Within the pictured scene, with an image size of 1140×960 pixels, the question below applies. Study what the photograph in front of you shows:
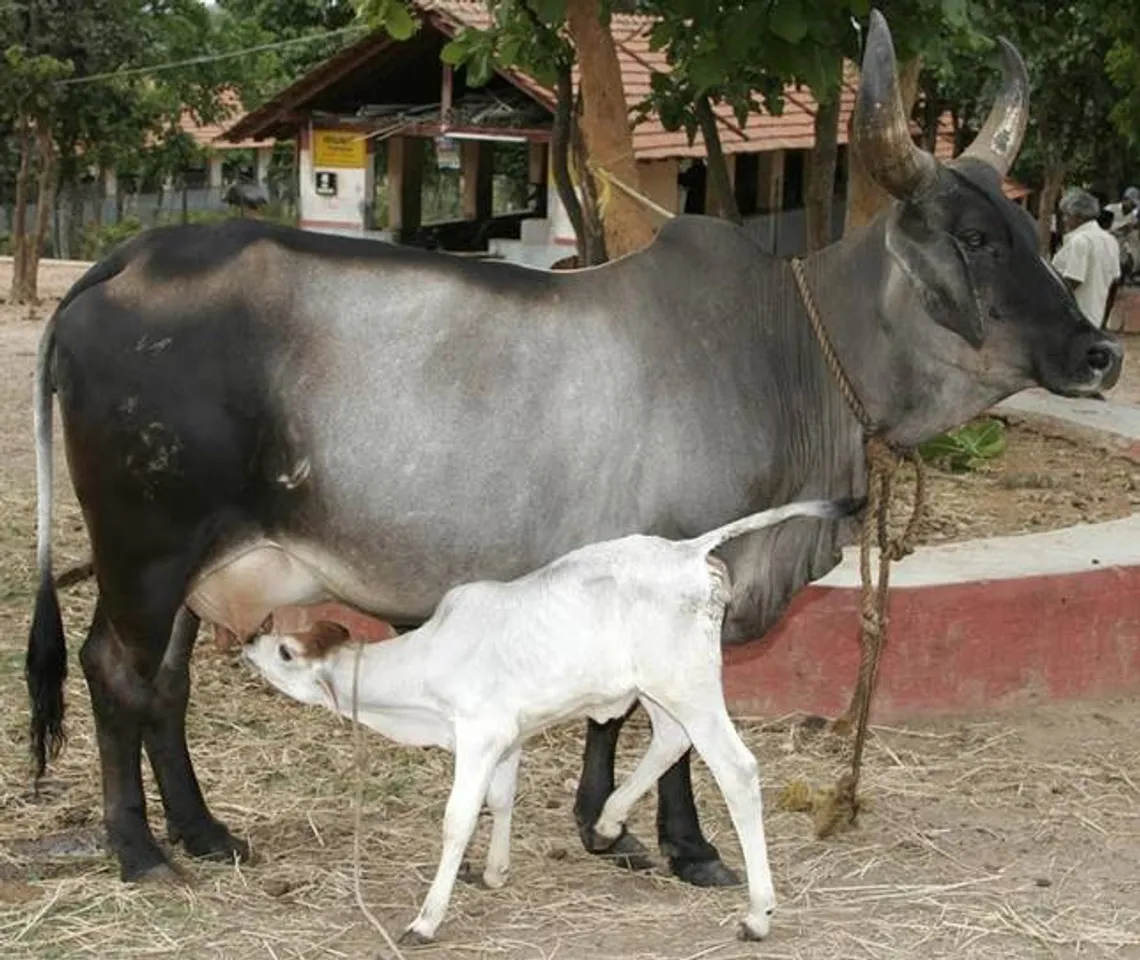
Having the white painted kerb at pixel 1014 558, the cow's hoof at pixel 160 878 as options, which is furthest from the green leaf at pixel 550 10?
the cow's hoof at pixel 160 878

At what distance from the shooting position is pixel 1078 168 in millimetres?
28188

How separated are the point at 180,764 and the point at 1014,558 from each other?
9.11 ft

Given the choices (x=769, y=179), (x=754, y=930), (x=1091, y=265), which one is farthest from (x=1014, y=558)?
(x=769, y=179)

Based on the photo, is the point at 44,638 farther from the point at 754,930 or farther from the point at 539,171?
the point at 539,171

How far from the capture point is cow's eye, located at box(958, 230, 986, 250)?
4242 mm

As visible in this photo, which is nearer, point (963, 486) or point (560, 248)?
point (963, 486)

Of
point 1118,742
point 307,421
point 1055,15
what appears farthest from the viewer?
point 1055,15

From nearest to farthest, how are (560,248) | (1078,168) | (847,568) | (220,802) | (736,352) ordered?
(736,352) < (220,802) < (847,568) < (560,248) < (1078,168)

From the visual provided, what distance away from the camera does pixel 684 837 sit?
4504mm

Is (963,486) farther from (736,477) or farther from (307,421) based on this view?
(307,421)

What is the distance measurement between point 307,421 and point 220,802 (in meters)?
1.29

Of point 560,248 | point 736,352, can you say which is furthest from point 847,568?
point 560,248

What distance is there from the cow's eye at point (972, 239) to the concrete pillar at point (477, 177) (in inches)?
701

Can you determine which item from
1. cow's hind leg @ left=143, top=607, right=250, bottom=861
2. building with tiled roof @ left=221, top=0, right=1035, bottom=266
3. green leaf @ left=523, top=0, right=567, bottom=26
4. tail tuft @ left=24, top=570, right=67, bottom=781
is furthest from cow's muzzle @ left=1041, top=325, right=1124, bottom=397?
building with tiled roof @ left=221, top=0, right=1035, bottom=266
